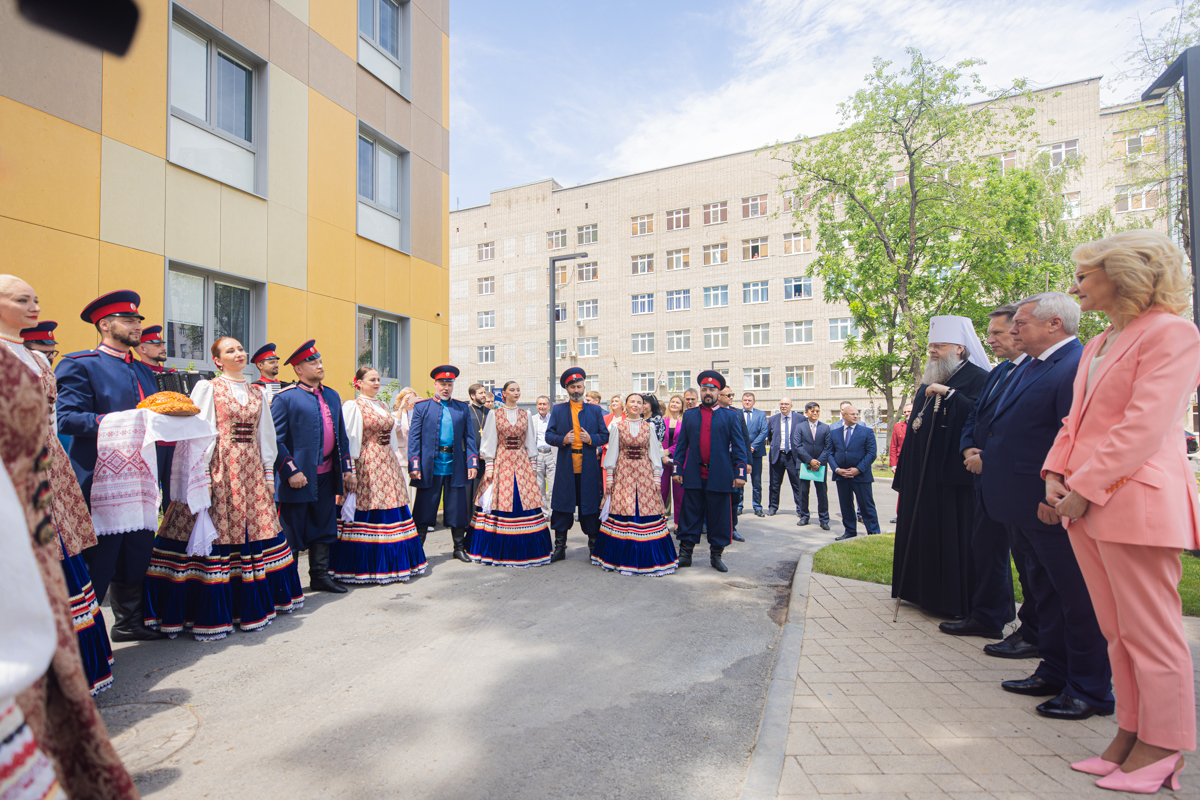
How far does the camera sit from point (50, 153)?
26.5ft

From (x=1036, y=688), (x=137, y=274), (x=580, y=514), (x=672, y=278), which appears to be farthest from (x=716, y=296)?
(x=1036, y=688)

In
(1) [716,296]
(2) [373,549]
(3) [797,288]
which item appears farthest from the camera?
(1) [716,296]

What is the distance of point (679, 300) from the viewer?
4941 centimetres

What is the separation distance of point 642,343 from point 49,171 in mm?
43409

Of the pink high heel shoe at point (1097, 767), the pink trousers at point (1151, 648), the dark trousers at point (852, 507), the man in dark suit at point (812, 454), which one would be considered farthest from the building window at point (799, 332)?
the pink high heel shoe at point (1097, 767)

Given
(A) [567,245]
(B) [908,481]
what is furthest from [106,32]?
(A) [567,245]

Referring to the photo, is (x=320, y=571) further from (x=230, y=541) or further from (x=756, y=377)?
(x=756, y=377)

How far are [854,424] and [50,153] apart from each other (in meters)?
11.2

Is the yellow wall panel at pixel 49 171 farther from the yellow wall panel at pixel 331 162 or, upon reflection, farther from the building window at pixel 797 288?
the building window at pixel 797 288

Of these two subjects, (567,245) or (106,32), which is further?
(567,245)

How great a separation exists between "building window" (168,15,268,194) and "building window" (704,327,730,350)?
38982 millimetres

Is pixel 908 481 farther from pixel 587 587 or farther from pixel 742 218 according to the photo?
pixel 742 218

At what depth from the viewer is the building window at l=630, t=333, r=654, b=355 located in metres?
50.0

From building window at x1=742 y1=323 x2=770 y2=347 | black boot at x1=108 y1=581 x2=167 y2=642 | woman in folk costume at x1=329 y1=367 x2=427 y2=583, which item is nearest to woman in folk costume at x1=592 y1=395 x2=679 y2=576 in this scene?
woman in folk costume at x1=329 y1=367 x2=427 y2=583
